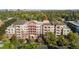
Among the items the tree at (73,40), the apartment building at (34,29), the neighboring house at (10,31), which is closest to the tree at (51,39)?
the apartment building at (34,29)

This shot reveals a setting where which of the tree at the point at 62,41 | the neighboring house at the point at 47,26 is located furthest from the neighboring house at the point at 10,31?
the tree at the point at 62,41

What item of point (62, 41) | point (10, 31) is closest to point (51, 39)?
point (62, 41)

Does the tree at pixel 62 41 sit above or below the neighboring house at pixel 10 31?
below

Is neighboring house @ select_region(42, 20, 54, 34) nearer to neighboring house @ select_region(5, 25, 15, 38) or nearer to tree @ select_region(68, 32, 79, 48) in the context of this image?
tree @ select_region(68, 32, 79, 48)

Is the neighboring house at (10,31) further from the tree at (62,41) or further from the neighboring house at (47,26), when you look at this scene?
the tree at (62,41)

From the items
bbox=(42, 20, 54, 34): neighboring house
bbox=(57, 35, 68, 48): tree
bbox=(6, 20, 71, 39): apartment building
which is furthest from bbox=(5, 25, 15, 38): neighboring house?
bbox=(57, 35, 68, 48): tree

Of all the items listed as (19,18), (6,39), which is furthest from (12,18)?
(6,39)

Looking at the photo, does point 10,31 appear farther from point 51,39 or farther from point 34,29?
point 51,39

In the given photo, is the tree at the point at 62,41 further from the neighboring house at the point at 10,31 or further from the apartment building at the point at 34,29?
the neighboring house at the point at 10,31
